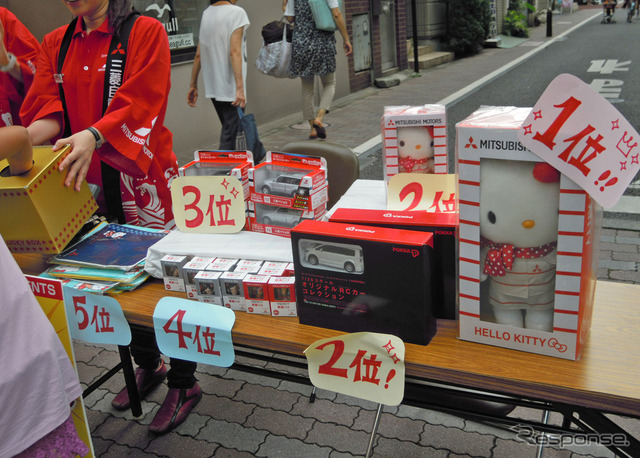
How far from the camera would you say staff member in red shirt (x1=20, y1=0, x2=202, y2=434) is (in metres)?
2.18

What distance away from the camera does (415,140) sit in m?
1.93

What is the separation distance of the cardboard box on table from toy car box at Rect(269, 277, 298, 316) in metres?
0.78

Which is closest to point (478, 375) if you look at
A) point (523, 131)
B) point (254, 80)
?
point (523, 131)

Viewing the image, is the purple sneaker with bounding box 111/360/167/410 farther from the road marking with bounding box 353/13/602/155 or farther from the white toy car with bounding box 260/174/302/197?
the road marking with bounding box 353/13/602/155

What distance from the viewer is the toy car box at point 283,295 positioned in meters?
1.62

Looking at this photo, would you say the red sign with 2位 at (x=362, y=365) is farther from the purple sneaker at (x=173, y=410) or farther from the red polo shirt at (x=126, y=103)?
the purple sneaker at (x=173, y=410)

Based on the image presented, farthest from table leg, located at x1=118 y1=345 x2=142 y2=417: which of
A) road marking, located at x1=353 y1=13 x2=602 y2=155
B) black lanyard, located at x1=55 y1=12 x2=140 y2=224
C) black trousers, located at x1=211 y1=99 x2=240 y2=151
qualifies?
road marking, located at x1=353 y1=13 x2=602 y2=155

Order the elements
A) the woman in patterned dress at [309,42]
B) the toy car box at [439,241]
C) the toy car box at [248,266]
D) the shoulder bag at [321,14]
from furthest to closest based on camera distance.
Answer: the woman in patterned dress at [309,42] → the shoulder bag at [321,14] → the toy car box at [248,266] → the toy car box at [439,241]

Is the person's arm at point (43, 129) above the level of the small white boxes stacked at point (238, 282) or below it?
above

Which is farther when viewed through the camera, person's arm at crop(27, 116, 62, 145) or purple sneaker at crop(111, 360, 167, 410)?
purple sneaker at crop(111, 360, 167, 410)

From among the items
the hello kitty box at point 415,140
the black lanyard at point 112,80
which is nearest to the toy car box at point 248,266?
the hello kitty box at point 415,140

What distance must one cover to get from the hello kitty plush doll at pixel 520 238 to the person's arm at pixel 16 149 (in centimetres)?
135

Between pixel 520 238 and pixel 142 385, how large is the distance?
7.02 ft

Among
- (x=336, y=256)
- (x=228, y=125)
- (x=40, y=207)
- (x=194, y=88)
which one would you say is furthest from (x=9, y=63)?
(x=228, y=125)
